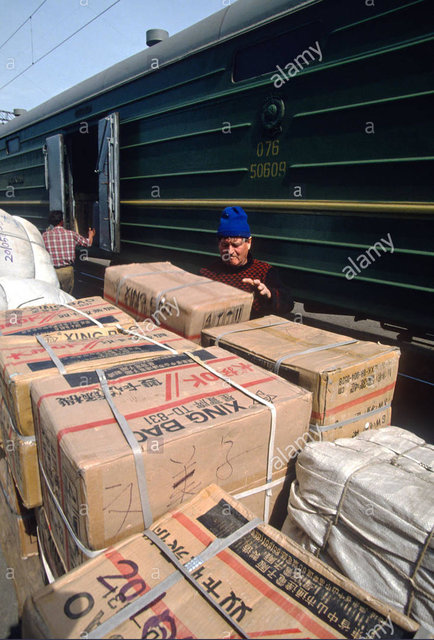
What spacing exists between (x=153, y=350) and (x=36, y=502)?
2.25ft

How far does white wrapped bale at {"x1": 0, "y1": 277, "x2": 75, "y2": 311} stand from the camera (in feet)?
8.02

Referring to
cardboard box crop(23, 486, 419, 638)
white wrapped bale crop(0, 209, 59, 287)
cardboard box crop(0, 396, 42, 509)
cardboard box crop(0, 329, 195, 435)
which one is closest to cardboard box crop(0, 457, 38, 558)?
cardboard box crop(0, 396, 42, 509)

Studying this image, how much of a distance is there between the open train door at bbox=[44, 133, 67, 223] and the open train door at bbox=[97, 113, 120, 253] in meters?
1.40

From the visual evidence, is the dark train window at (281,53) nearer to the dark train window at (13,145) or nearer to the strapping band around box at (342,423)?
the strapping band around box at (342,423)

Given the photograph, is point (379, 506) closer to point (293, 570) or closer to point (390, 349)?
point (293, 570)

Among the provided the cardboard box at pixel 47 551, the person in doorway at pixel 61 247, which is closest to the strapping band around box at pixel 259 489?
the cardboard box at pixel 47 551

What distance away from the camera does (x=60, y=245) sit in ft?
15.6

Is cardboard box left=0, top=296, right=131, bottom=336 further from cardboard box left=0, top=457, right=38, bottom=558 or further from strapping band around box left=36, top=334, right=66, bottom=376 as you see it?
cardboard box left=0, top=457, right=38, bottom=558

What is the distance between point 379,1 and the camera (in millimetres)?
2346

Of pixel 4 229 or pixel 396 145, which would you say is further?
pixel 4 229

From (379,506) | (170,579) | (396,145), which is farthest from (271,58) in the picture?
(170,579)

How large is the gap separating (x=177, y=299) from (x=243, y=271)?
82cm
